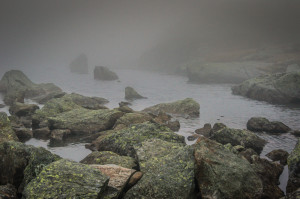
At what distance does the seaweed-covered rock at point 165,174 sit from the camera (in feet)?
37.8

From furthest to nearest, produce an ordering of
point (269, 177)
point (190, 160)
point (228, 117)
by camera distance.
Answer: point (228, 117)
point (269, 177)
point (190, 160)

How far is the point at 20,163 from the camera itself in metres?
12.9

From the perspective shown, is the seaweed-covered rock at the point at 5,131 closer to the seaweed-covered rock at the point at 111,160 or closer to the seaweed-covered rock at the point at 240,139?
the seaweed-covered rock at the point at 111,160

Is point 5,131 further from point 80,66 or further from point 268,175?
point 80,66

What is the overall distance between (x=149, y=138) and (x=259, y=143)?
383 inches

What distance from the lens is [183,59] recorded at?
138750mm

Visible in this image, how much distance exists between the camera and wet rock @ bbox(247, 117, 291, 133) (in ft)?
81.1

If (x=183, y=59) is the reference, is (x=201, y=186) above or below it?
below

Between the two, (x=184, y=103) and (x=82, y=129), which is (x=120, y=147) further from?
(x=184, y=103)

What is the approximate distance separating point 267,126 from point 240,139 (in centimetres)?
698

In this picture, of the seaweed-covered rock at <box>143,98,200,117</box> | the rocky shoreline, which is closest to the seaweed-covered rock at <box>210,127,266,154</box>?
the rocky shoreline

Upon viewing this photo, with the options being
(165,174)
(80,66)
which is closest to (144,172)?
(165,174)

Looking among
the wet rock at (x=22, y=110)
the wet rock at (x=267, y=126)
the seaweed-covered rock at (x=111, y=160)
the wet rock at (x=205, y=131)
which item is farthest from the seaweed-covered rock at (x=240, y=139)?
the wet rock at (x=22, y=110)

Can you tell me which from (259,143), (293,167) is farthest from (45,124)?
(293,167)
